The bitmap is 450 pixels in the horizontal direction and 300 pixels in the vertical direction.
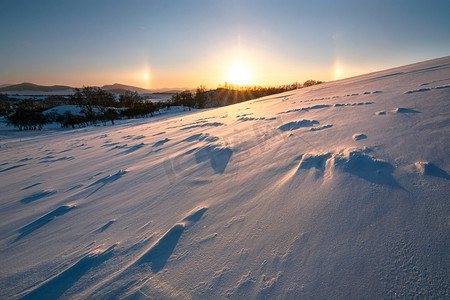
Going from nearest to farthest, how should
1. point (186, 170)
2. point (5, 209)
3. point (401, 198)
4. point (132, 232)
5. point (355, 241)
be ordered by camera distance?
point (355, 241) → point (401, 198) → point (132, 232) → point (5, 209) → point (186, 170)

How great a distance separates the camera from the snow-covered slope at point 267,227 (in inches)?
31.1

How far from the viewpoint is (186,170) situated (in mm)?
2283

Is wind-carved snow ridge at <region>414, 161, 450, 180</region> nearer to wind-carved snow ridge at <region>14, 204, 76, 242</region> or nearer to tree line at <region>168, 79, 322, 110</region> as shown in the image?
wind-carved snow ridge at <region>14, 204, 76, 242</region>

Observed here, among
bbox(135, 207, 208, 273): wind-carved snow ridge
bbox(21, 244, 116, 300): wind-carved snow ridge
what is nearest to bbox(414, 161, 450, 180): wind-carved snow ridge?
bbox(135, 207, 208, 273): wind-carved snow ridge

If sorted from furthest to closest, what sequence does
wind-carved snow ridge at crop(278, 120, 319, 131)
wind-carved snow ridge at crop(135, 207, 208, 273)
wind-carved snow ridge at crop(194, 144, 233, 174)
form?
wind-carved snow ridge at crop(278, 120, 319, 131)
wind-carved snow ridge at crop(194, 144, 233, 174)
wind-carved snow ridge at crop(135, 207, 208, 273)

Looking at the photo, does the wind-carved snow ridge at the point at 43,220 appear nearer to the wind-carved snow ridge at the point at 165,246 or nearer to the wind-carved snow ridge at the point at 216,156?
the wind-carved snow ridge at the point at 165,246

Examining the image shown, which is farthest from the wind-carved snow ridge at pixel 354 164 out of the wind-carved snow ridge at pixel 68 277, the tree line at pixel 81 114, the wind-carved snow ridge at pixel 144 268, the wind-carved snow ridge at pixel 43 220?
the tree line at pixel 81 114

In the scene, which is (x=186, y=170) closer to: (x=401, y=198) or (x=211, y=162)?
(x=211, y=162)

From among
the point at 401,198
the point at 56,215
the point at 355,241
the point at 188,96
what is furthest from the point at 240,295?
the point at 188,96

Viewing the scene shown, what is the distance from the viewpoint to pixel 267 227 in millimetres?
1109

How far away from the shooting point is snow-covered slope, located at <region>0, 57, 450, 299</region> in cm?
79

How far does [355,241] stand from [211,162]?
176cm

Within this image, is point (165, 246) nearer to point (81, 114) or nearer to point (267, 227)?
point (267, 227)

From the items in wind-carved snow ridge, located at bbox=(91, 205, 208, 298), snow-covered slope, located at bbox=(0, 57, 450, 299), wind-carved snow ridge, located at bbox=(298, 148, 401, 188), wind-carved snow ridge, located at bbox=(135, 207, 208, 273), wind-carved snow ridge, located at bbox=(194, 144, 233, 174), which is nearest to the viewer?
snow-covered slope, located at bbox=(0, 57, 450, 299)
